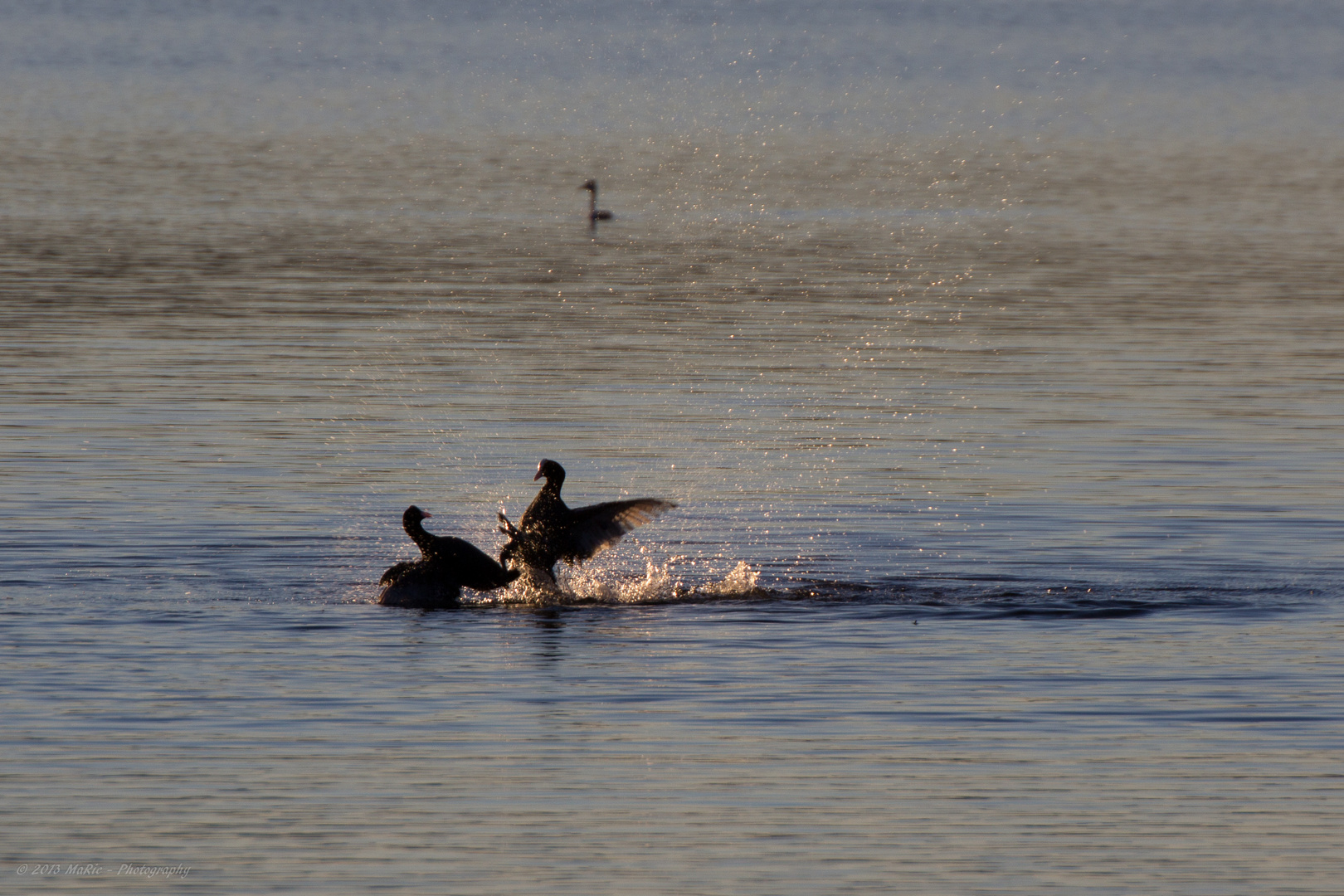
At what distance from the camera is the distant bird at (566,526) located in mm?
17656

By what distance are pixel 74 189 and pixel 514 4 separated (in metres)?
119

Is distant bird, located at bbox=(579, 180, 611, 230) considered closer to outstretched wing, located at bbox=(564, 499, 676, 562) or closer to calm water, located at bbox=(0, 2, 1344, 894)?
calm water, located at bbox=(0, 2, 1344, 894)

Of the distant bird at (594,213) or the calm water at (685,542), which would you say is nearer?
the calm water at (685,542)

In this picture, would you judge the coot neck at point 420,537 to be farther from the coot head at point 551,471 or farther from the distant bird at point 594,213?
the distant bird at point 594,213

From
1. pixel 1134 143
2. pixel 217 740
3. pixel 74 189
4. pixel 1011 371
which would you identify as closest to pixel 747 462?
pixel 1011 371

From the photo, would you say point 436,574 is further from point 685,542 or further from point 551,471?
point 685,542

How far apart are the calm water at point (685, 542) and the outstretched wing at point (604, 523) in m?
0.32

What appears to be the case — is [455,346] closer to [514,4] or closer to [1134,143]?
[1134,143]

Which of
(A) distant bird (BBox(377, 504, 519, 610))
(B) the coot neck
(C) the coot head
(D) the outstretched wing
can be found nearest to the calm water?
(A) distant bird (BBox(377, 504, 519, 610))

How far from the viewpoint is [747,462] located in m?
22.8

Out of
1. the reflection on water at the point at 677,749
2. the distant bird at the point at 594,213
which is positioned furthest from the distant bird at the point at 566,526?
the distant bird at the point at 594,213

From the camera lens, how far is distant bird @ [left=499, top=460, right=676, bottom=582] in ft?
57.9

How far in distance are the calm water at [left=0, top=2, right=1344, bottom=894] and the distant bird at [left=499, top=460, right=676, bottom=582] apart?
366 mm

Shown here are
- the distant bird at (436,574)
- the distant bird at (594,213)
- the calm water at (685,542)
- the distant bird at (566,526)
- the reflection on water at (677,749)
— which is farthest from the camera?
the distant bird at (594,213)
